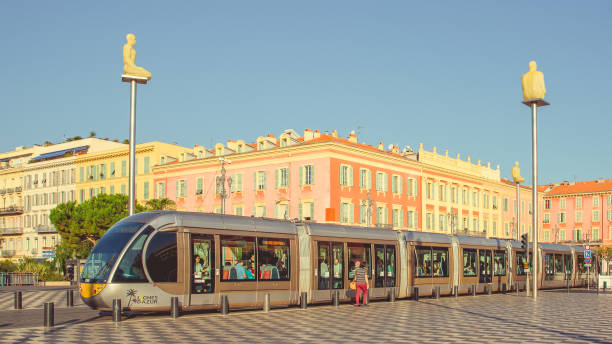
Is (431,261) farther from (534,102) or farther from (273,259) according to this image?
(273,259)

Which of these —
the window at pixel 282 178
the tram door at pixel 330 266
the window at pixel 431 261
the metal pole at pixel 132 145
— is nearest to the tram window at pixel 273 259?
the tram door at pixel 330 266

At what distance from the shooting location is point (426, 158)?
Answer: 2657 inches

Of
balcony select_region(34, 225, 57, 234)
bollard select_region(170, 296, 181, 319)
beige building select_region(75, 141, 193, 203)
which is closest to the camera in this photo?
bollard select_region(170, 296, 181, 319)

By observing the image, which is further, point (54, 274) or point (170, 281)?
point (54, 274)

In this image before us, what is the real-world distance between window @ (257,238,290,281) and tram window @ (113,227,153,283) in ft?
14.6

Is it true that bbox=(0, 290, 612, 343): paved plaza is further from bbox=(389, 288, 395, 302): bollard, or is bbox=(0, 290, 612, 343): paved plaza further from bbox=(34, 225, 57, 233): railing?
bbox=(34, 225, 57, 233): railing

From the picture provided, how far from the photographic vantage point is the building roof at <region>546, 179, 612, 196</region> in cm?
9596

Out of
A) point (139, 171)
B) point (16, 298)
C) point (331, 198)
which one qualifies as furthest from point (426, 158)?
point (16, 298)

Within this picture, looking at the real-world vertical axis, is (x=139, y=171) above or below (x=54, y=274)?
above

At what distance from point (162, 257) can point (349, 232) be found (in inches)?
344

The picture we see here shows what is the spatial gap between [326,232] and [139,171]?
49.9 m

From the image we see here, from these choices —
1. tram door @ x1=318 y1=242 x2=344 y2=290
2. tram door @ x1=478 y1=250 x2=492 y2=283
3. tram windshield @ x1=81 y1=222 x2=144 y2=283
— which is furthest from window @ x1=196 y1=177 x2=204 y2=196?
tram windshield @ x1=81 y1=222 x2=144 y2=283

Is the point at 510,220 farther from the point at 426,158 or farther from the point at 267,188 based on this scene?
the point at 267,188

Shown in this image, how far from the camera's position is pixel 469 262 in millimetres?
34344
